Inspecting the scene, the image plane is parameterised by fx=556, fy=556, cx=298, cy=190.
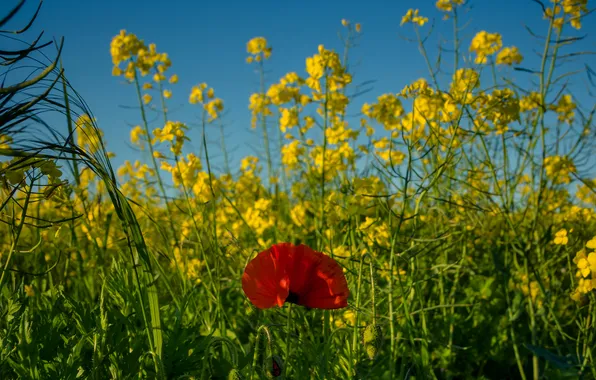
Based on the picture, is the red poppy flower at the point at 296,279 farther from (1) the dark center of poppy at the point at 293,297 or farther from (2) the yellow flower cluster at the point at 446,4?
(2) the yellow flower cluster at the point at 446,4

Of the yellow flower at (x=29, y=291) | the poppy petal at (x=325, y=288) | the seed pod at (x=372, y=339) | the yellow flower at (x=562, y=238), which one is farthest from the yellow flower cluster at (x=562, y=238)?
the yellow flower at (x=29, y=291)

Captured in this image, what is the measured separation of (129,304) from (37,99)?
76cm

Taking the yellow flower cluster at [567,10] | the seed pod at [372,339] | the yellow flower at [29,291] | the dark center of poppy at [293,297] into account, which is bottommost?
the seed pod at [372,339]

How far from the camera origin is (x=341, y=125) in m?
2.98

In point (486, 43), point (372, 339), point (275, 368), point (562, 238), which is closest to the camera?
point (275, 368)

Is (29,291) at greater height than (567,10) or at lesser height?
lesser

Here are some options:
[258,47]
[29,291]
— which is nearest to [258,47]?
[258,47]

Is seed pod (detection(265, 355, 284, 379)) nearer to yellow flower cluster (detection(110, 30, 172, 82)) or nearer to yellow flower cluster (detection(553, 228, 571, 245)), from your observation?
yellow flower cluster (detection(553, 228, 571, 245))

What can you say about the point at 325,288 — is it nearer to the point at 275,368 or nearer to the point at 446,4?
the point at 275,368

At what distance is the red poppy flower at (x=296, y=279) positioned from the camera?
3.33ft

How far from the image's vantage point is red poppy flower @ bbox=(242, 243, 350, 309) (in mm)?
1014

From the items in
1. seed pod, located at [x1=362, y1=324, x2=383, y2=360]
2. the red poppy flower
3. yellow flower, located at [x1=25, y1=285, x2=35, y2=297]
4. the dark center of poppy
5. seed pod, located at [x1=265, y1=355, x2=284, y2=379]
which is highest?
yellow flower, located at [x1=25, y1=285, x2=35, y2=297]

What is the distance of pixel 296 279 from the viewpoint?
1021 millimetres

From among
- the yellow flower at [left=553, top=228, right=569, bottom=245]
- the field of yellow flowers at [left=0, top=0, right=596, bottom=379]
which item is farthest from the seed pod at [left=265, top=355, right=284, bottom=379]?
the yellow flower at [left=553, top=228, right=569, bottom=245]
